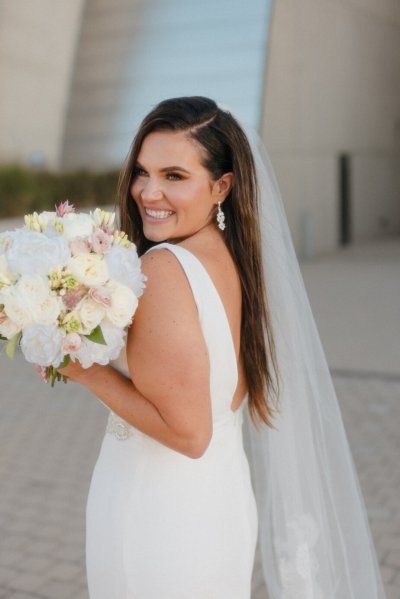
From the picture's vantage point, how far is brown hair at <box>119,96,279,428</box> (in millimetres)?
2047

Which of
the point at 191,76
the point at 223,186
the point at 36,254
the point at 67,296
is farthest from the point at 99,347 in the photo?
the point at 191,76

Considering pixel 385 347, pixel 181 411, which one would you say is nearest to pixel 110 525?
pixel 181 411

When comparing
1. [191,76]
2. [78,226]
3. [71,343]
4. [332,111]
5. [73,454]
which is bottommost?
[73,454]

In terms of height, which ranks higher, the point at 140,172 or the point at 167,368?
the point at 140,172

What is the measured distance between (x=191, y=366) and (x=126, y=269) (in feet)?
0.83

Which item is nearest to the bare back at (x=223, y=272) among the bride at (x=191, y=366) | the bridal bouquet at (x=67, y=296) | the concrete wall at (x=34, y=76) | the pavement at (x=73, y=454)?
the bride at (x=191, y=366)

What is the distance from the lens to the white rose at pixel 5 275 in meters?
1.83

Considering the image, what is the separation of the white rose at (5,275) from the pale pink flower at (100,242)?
179 millimetres

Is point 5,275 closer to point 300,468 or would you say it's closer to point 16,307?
point 16,307

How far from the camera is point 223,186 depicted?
2.12 metres

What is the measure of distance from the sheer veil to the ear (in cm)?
24

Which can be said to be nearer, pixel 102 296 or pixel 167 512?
pixel 102 296

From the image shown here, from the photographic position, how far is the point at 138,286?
5.98 feet

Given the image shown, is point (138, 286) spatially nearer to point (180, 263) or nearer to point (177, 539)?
point (180, 263)
